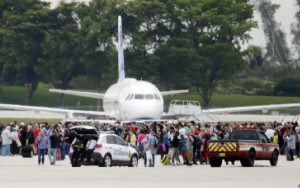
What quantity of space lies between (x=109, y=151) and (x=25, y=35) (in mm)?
80354

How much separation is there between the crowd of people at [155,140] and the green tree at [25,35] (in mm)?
61605

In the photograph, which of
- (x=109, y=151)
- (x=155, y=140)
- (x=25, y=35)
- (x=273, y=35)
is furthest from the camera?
(x=273, y=35)

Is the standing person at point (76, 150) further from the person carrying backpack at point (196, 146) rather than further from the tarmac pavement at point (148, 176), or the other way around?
the person carrying backpack at point (196, 146)

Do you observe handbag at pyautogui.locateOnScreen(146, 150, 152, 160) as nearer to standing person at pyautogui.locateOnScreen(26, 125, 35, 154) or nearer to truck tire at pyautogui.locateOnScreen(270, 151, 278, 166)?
truck tire at pyautogui.locateOnScreen(270, 151, 278, 166)

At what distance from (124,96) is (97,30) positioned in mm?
45950

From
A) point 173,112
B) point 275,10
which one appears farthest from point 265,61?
point 173,112

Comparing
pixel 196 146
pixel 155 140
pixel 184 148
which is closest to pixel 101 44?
pixel 196 146

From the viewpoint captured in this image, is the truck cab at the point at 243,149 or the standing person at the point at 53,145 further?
the standing person at the point at 53,145

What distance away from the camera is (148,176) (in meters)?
36.2

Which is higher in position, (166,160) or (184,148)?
(184,148)

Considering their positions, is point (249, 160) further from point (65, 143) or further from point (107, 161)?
point (65, 143)

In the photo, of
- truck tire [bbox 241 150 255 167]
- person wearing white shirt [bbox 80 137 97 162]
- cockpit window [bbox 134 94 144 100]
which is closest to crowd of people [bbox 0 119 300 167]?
person wearing white shirt [bbox 80 137 97 162]

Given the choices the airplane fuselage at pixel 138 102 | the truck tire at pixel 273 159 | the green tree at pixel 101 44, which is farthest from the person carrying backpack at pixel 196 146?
the green tree at pixel 101 44

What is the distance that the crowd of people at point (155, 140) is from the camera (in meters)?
45.4
